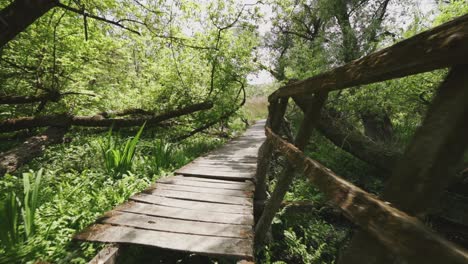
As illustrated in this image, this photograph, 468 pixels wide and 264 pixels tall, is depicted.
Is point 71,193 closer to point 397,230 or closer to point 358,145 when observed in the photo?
point 397,230

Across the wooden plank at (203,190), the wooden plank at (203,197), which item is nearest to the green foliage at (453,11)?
the wooden plank at (203,190)

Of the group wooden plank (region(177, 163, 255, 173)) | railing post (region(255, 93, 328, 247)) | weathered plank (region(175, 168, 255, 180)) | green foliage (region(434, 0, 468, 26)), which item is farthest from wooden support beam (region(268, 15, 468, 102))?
green foliage (region(434, 0, 468, 26))

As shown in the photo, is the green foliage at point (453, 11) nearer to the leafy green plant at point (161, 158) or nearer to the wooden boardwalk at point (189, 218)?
the wooden boardwalk at point (189, 218)

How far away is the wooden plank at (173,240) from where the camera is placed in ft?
6.55

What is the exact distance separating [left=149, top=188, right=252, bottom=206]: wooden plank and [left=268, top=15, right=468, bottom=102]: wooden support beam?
7.31 ft

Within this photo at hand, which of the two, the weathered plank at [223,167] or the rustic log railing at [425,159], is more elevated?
the rustic log railing at [425,159]

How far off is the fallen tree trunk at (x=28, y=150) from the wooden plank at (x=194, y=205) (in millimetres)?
3058

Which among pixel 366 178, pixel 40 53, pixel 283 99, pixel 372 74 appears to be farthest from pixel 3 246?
pixel 366 178

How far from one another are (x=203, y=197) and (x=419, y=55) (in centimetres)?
291

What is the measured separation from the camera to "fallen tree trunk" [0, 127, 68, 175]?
14.7ft

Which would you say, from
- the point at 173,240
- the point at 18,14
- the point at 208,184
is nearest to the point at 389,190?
the point at 173,240

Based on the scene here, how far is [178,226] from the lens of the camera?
94.6 inches

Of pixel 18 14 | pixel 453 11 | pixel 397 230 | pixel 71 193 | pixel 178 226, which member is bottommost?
pixel 178 226

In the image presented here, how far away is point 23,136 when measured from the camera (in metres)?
7.52
